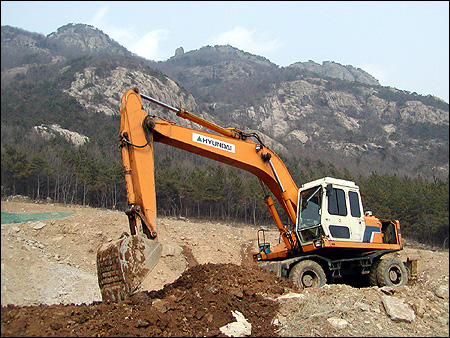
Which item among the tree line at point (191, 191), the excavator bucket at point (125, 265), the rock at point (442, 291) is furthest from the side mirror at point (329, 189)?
the tree line at point (191, 191)

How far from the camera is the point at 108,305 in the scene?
598 centimetres

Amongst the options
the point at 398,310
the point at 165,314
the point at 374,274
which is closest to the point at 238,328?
the point at 165,314

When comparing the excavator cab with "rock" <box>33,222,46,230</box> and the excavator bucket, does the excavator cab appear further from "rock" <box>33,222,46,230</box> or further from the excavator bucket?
"rock" <box>33,222,46,230</box>

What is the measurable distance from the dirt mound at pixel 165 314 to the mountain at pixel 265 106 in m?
40.4

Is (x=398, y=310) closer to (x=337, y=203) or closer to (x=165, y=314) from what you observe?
(x=337, y=203)

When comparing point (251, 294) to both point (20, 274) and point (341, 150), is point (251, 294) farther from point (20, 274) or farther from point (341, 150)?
point (341, 150)

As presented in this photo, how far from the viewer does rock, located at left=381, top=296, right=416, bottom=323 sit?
6164 millimetres

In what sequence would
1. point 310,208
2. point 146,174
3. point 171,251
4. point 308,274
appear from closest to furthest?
point 146,174, point 308,274, point 310,208, point 171,251

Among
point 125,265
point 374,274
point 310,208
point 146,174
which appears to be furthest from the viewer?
point 374,274

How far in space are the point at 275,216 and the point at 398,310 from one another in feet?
16.1

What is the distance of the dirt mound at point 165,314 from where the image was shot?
5141 mm

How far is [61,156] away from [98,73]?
193ft

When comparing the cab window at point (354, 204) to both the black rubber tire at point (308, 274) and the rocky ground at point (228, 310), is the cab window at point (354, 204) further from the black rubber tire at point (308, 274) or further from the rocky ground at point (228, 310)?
the rocky ground at point (228, 310)

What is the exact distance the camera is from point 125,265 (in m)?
6.29
